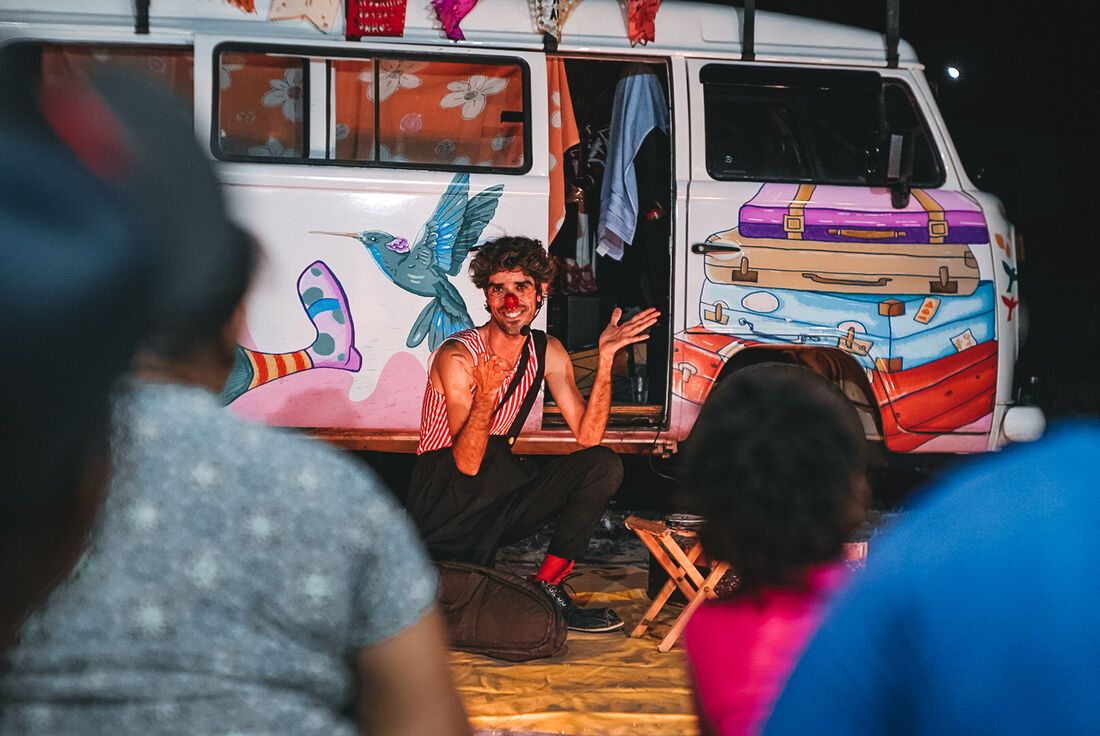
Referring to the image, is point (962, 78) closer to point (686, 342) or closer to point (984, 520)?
point (686, 342)

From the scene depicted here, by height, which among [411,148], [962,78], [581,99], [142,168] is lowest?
[142,168]

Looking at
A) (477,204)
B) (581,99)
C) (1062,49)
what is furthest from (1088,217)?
(477,204)

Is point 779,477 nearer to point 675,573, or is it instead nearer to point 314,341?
point 675,573

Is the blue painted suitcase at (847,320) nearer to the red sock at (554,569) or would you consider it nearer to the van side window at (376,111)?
the van side window at (376,111)

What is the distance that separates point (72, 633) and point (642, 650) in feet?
9.78

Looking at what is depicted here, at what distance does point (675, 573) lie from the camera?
144 inches

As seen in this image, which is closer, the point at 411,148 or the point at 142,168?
the point at 142,168

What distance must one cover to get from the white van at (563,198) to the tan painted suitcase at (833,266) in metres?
0.01

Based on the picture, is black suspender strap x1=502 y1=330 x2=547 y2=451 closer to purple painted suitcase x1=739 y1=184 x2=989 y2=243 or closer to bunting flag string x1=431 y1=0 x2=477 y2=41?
purple painted suitcase x1=739 y1=184 x2=989 y2=243

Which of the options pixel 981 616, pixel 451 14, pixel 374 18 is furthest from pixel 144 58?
pixel 981 616

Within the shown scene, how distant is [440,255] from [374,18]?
1.11 metres

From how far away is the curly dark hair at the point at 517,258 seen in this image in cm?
391

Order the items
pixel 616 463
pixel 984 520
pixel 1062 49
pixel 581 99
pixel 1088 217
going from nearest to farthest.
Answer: pixel 984 520
pixel 616 463
pixel 581 99
pixel 1062 49
pixel 1088 217

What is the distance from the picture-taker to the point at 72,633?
32.6 inches
